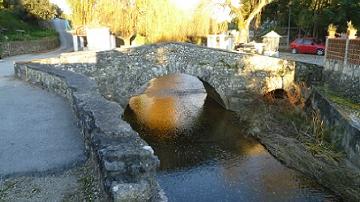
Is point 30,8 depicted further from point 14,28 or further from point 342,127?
point 342,127

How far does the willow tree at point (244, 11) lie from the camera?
25991 mm

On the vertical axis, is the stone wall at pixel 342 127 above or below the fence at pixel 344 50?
below

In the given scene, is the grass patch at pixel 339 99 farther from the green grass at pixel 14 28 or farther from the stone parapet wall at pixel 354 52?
the green grass at pixel 14 28

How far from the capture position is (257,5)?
26.0m

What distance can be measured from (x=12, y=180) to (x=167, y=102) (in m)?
13.6

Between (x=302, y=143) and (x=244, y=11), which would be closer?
(x=302, y=143)

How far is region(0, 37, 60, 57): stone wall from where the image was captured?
984 inches

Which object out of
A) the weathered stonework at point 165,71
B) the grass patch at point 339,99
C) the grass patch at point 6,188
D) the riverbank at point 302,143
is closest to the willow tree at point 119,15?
the weathered stonework at point 165,71

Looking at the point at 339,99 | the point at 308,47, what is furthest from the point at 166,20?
the point at 339,99

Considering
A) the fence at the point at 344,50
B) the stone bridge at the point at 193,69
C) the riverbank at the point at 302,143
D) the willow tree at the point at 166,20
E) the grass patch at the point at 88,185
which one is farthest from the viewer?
the willow tree at the point at 166,20

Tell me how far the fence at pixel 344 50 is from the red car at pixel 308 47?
10461 mm

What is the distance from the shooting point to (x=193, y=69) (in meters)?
16.0

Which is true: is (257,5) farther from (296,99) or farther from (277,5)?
(296,99)

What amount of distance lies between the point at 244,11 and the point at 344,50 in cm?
1600
